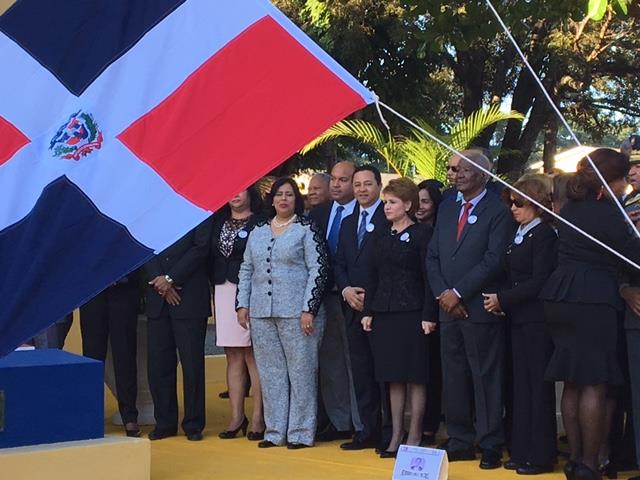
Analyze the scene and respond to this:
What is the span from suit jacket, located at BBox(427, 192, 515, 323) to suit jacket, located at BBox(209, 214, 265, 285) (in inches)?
57.0

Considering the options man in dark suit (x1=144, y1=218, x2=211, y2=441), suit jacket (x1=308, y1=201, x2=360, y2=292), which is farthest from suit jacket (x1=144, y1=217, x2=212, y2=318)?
suit jacket (x1=308, y1=201, x2=360, y2=292)

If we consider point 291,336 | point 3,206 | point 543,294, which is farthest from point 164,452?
point 3,206

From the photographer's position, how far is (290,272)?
7688mm

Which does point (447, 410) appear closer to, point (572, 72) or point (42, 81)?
point (42, 81)

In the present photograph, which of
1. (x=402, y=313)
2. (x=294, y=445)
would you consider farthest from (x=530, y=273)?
(x=294, y=445)

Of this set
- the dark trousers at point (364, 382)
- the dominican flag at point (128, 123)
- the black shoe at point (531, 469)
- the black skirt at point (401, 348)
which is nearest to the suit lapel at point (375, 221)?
the dark trousers at point (364, 382)

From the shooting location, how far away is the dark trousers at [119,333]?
825 cm

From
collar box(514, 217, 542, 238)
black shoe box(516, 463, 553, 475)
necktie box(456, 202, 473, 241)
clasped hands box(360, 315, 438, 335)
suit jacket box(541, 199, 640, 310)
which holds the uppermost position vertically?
necktie box(456, 202, 473, 241)

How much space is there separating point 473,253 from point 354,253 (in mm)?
954

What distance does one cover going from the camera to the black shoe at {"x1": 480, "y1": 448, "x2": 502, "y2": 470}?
673 cm

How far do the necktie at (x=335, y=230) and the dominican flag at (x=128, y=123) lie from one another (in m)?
4.03

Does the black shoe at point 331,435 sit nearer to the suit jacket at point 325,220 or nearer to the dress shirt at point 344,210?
the suit jacket at point 325,220

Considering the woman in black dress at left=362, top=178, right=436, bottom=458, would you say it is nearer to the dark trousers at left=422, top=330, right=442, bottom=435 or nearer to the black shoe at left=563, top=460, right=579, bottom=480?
the dark trousers at left=422, top=330, right=442, bottom=435

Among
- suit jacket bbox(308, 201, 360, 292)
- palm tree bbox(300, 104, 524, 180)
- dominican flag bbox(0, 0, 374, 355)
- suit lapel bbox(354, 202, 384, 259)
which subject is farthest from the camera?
palm tree bbox(300, 104, 524, 180)
